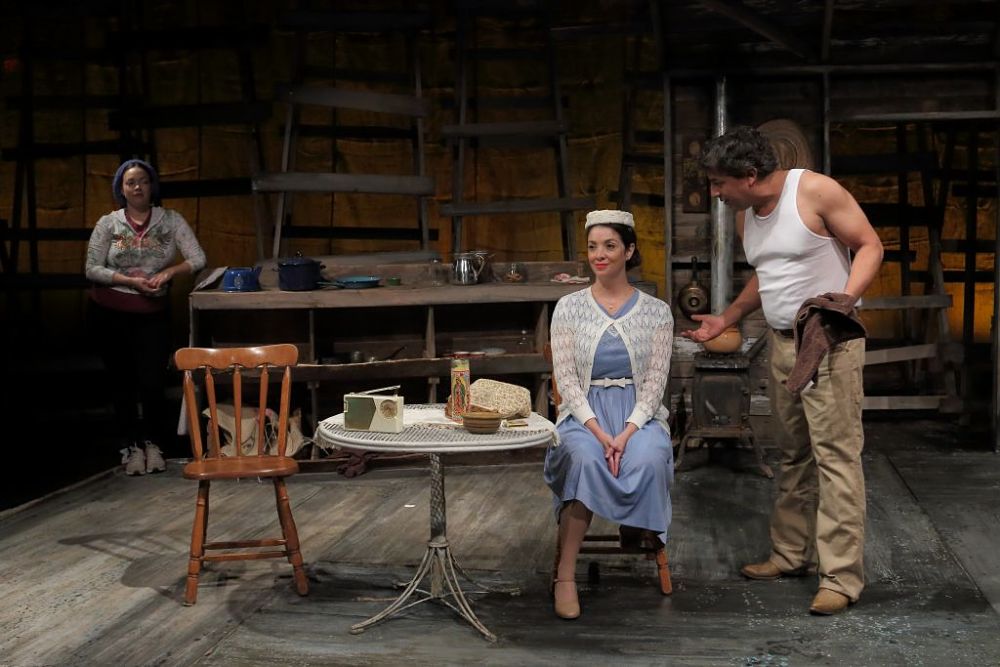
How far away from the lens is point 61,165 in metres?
8.92

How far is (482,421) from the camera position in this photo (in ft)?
12.8

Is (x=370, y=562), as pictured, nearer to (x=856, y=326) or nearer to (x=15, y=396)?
(x=856, y=326)

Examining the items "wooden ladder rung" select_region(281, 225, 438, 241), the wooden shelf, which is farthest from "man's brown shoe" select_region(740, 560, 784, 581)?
"wooden ladder rung" select_region(281, 225, 438, 241)

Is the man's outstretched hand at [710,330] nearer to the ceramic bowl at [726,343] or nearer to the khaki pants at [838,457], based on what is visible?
the khaki pants at [838,457]

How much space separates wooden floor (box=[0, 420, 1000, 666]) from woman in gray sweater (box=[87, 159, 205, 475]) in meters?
0.50

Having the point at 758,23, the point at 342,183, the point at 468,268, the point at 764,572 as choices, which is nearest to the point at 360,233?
the point at 342,183

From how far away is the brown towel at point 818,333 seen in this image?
3969 mm

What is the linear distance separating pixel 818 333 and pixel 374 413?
1.58 metres

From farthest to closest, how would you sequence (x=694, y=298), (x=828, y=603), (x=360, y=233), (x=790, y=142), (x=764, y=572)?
(x=360, y=233) < (x=694, y=298) < (x=790, y=142) < (x=764, y=572) < (x=828, y=603)

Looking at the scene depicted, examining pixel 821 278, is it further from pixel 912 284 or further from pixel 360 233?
pixel 912 284

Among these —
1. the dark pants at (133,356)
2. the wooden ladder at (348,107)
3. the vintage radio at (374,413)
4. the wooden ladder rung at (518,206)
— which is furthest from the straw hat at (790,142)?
the vintage radio at (374,413)

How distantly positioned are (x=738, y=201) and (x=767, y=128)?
11.0 feet

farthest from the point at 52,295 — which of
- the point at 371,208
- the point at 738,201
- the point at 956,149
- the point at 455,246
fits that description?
the point at 956,149

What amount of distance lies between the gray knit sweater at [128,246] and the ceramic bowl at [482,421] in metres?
3.28
